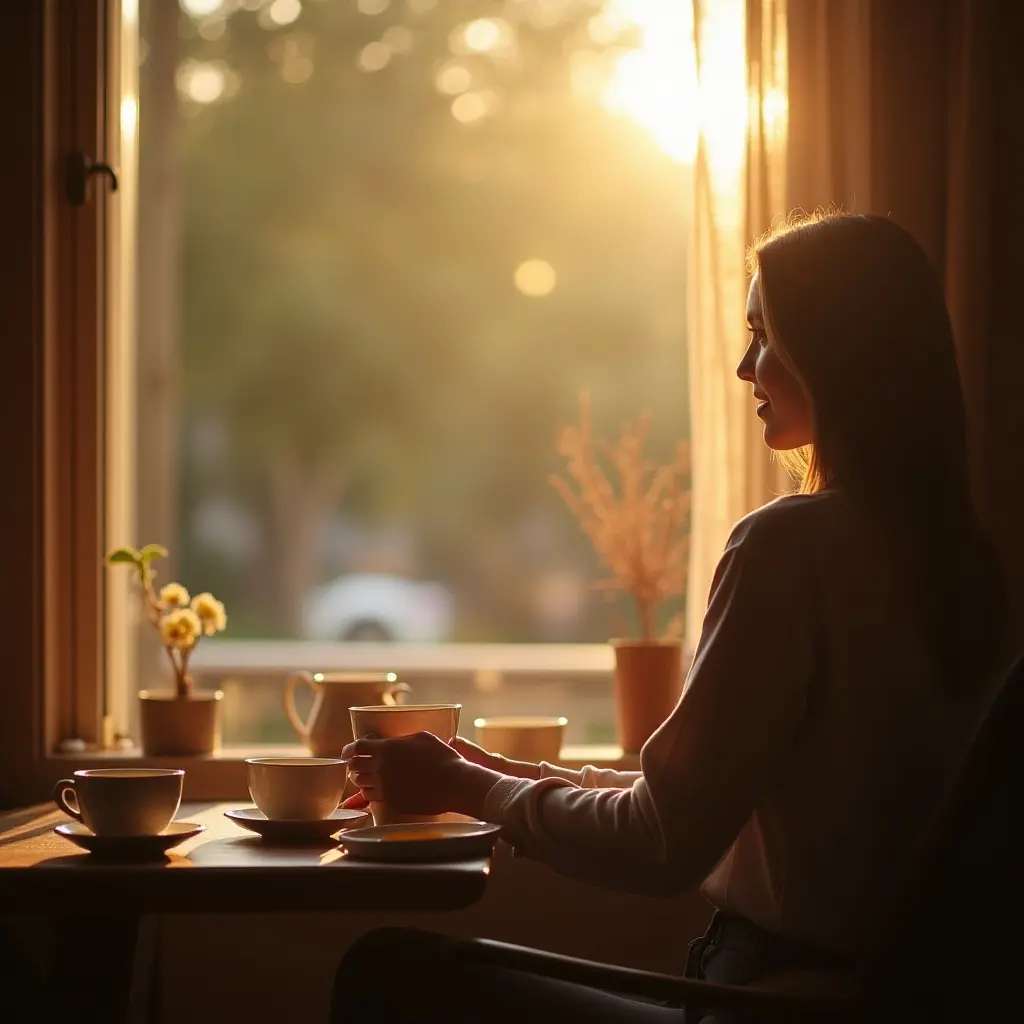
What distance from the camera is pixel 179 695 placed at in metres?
1.84

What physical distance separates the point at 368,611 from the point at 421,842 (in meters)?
2.94

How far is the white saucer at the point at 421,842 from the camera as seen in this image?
105cm

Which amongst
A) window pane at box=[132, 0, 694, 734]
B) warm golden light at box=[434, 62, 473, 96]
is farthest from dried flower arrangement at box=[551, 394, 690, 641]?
warm golden light at box=[434, 62, 473, 96]

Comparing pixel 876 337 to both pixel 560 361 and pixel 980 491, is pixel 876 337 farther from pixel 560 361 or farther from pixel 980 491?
pixel 560 361

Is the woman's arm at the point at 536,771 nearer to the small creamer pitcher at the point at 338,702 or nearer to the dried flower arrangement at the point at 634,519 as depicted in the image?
the small creamer pitcher at the point at 338,702

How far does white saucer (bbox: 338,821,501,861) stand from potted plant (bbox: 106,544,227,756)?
730mm

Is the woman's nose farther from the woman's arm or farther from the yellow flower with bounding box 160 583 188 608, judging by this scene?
the yellow flower with bounding box 160 583 188 608

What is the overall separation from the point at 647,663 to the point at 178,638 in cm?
71

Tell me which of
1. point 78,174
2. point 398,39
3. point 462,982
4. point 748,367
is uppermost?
point 398,39

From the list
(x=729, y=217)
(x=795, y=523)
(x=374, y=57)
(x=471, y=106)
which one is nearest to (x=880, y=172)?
(x=729, y=217)

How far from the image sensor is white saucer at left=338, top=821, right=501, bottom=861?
1.05 meters

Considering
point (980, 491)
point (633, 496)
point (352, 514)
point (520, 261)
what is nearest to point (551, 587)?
point (352, 514)

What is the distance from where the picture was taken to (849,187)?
174 cm

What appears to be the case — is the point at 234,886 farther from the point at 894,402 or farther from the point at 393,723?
the point at 894,402
